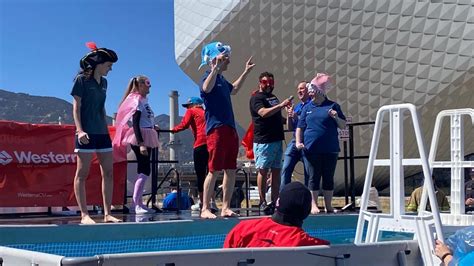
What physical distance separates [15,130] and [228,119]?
8.94 feet

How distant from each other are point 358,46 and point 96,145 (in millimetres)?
22294

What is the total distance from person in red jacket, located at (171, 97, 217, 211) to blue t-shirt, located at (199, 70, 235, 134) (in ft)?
3.92

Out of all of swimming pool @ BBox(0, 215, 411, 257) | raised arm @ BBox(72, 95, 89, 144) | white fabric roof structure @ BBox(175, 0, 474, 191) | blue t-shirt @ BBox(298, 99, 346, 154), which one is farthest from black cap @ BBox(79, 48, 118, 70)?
white fabric roof structure @ BBox(175, 0, 474, 191)

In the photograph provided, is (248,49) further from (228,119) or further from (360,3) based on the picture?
(228,119)

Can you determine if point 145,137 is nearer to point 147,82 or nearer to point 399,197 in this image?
point 147,82

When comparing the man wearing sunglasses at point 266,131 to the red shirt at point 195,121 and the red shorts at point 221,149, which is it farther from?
the red shorts at point 221,149

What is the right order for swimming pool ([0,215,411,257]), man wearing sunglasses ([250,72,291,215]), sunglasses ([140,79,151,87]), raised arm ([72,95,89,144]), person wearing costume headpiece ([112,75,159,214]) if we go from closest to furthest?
swimming pool ([0,215,411,257]) → raised arm ([72,95,89,144]) → person wearing costume headpiece ([112,75,159,214]) → man wearing sunglasses ([250,72,291,215]) → sunglasses ([140,79,151,87])

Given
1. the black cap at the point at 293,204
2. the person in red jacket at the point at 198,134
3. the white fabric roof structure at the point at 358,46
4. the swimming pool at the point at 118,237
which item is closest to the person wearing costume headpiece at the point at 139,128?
the person in red jacket at the point at 198,134

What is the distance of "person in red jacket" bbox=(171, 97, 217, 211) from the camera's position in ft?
20.1

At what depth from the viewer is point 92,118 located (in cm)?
469

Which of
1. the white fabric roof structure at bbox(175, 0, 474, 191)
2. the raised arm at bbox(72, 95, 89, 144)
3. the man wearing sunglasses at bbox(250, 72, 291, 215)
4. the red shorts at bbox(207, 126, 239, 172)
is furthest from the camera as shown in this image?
the white fabric roof structure at bbox(175, 0, 474, 191)

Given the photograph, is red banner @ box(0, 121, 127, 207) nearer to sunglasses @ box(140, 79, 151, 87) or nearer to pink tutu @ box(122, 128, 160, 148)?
pink tutu @ box(122, 128, 160, 148)

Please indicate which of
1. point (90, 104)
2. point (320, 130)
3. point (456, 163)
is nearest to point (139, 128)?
point (90, 104)

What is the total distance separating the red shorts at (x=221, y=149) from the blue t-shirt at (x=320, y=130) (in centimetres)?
112
